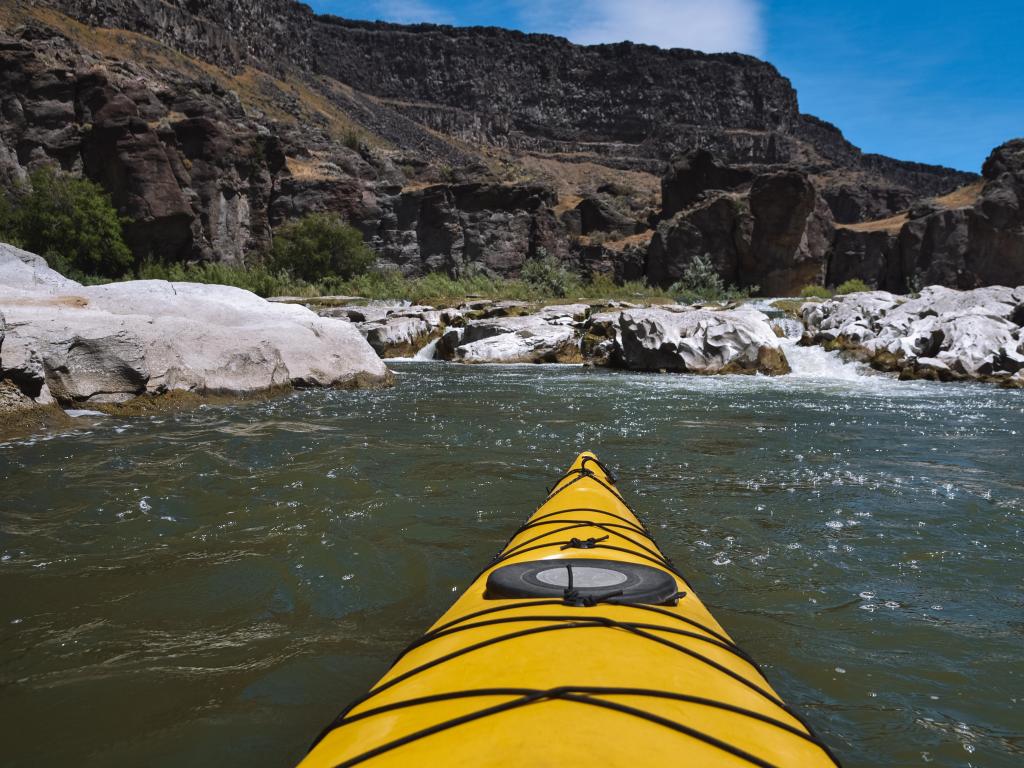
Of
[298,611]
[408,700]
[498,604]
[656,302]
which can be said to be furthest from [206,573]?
[656,302]

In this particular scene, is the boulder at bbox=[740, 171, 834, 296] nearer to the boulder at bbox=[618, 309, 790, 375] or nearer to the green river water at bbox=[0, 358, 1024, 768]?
the boulder at bbox=[618, 309, 790, 375]

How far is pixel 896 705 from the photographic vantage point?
1.95 metres

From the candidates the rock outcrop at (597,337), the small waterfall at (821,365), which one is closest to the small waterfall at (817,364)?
the small waterfall at (821,365)

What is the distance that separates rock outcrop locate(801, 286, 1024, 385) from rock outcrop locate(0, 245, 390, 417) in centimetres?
1035

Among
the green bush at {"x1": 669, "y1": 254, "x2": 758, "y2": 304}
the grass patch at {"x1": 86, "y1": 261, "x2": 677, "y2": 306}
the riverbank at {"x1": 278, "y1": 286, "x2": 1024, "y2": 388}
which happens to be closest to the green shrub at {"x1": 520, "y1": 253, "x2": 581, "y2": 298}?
the grass patch at {"x1": 86, "y1": 261, "x2": 677, "y2": 306}

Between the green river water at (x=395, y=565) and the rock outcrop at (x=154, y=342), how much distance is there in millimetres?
754

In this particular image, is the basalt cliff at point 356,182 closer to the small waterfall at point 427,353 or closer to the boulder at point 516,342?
the small waterfall at point 427,353

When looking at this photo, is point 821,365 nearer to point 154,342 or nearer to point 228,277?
point 154,342

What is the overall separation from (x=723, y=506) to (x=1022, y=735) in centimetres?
233

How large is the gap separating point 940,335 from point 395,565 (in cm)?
1353

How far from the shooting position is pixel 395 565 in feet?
10.2

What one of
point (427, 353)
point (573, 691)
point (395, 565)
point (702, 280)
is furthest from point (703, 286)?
point (573, 691)

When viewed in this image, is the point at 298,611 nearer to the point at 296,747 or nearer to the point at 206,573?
the point at 206,573

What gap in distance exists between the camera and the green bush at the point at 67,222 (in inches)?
980
